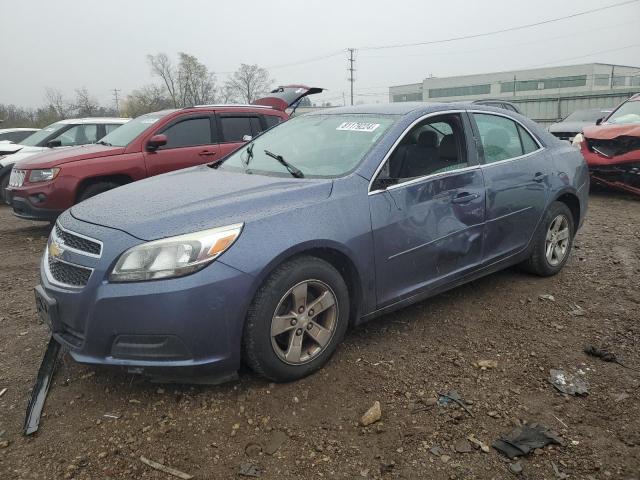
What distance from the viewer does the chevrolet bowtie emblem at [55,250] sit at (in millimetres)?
2762

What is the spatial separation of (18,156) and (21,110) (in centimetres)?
5217

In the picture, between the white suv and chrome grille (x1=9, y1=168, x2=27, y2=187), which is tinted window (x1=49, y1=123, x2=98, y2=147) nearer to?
the white suv

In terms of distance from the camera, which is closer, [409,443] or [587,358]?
[409,443]

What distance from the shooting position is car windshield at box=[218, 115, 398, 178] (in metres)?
3.31

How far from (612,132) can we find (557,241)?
5.01m

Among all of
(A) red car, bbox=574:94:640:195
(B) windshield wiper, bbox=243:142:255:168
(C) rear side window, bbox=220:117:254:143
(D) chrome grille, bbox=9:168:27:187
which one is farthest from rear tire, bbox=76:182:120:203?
(A) red car, bbox=574:94:640:195

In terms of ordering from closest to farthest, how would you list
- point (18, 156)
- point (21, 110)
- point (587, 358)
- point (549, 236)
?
point (587, 358) < point (549, 236) < point (18, 156) < point (21, 110)

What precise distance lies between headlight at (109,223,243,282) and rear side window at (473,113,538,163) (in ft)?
7.84

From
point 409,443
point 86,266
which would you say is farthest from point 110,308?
point 409,443

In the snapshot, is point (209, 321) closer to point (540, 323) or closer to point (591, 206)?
point (540, 323)

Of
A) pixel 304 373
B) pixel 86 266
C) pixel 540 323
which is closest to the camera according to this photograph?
pixel 86 266

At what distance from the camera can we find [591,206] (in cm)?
816

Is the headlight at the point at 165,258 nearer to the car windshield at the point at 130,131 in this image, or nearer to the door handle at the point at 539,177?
the door handle at the point at 539,177

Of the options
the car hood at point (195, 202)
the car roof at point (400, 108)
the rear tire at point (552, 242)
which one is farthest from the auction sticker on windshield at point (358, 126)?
the rear tire at point (552, 242)
